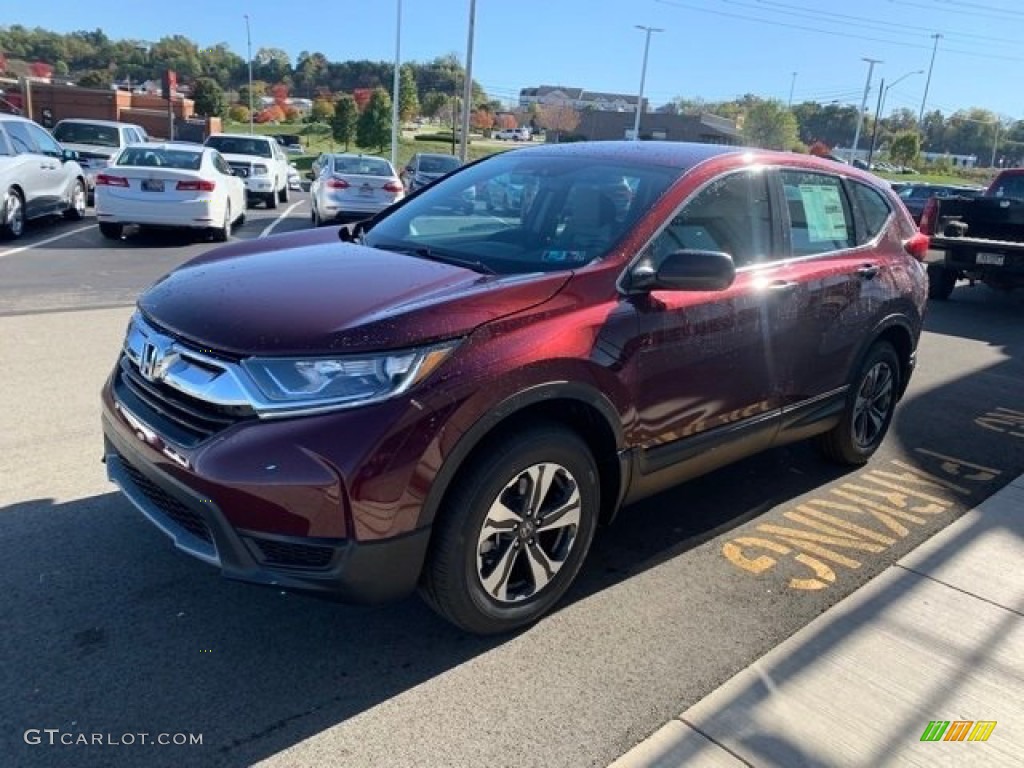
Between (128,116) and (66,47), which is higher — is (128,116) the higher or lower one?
the lower one

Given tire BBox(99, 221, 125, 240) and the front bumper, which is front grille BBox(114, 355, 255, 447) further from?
tire BBox(99, 221, 125, 240)

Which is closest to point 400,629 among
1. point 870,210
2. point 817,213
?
point 817,213

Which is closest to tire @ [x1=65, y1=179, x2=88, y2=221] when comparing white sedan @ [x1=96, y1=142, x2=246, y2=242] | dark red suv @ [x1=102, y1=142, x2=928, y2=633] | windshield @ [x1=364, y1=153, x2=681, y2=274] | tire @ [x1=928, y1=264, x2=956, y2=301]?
white sedan @ [x1=96, y1=142, x2=246, y2=242]

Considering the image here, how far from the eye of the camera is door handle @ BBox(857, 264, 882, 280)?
Result: 450 centimetres

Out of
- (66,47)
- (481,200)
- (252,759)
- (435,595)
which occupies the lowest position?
(252,759)

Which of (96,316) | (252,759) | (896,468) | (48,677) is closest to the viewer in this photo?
(252,759)

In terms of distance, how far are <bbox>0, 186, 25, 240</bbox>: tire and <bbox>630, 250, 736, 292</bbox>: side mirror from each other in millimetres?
10932

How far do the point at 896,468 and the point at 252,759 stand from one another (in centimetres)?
418

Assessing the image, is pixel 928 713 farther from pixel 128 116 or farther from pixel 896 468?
pixel 128 116

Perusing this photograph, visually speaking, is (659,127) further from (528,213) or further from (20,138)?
(528,213)

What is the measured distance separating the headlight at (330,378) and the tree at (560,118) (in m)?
85.0

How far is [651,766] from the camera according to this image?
2.46m

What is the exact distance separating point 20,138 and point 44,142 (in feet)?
3.18

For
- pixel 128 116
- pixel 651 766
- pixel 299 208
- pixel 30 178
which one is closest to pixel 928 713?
pixel 651 766
